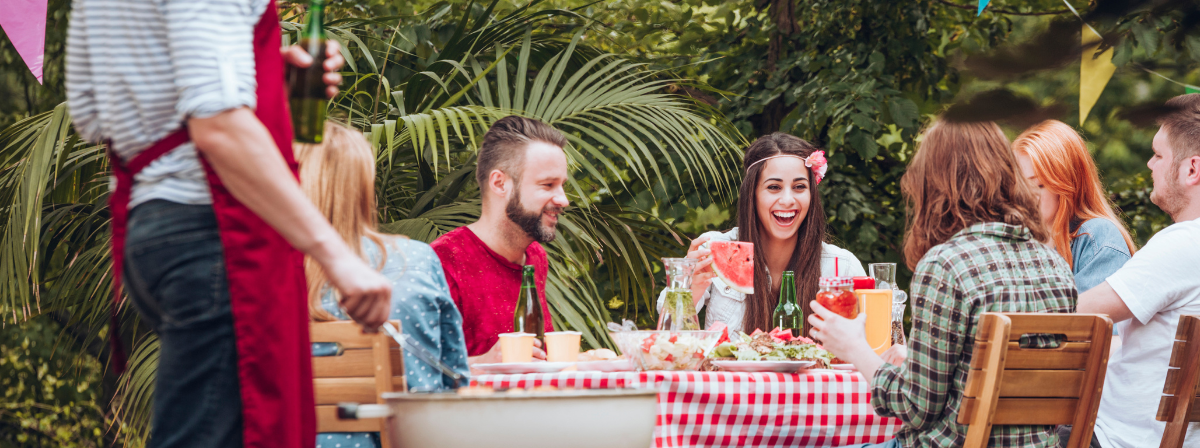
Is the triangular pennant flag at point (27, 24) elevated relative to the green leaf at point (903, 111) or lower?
elevated

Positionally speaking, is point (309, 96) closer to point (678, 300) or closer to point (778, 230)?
point (678, 300)

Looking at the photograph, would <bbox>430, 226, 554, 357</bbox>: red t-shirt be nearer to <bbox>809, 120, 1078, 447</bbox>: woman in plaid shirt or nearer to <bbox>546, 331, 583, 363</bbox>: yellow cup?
<bbox>546, 331, 583, 363</bbox>: yellow cup

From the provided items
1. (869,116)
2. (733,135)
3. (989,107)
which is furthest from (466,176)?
(989,107)

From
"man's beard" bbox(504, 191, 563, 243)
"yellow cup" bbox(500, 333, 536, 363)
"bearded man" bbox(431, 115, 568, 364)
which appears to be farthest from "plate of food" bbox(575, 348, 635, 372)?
"man's beard" bbox(504, 191, 563, 243)

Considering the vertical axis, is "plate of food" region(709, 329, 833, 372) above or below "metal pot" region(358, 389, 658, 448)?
below

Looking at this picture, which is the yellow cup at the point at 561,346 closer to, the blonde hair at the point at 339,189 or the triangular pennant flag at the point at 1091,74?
the blonde hair at the point at 339,189

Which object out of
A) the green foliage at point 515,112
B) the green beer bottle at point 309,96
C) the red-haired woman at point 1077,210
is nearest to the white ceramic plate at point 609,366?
the green beer bottle at point 309,96

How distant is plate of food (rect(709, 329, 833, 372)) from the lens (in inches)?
76.8

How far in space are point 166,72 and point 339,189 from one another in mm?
698

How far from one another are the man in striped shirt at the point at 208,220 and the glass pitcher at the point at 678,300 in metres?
1.38

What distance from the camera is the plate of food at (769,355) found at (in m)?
1.95

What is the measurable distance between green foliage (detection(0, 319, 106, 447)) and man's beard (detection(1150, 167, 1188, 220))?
223 inches

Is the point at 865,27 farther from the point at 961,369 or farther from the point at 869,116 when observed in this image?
the point at 961,369

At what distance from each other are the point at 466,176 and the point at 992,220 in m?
2.25
